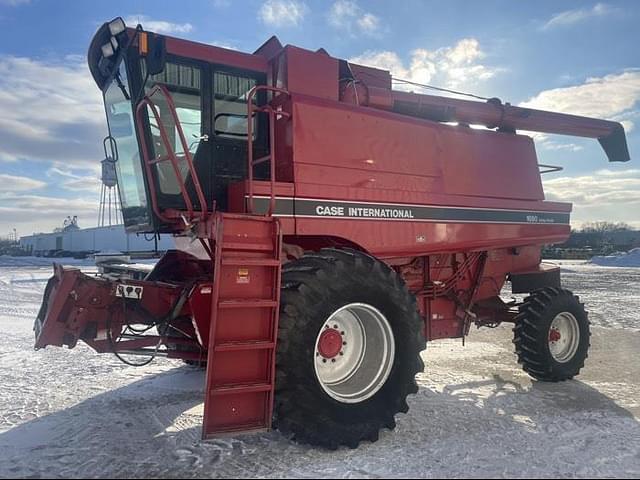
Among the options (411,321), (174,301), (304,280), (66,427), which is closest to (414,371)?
(411,321)

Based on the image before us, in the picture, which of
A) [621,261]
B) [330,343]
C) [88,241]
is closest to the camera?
[330,343]

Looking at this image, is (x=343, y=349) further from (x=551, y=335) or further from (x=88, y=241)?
(x=88, y=241)

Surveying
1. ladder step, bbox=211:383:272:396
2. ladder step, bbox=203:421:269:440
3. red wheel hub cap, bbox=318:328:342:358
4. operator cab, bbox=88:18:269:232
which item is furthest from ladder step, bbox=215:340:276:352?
operator cab, bbox=88:18:269:232

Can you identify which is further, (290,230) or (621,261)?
(621,261)

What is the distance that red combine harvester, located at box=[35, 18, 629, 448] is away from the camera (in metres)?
3.77

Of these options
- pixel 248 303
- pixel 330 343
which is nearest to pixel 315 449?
pixel 330 343

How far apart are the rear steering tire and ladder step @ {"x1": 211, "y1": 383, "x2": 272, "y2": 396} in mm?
3696

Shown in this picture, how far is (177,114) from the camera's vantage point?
4.56 m

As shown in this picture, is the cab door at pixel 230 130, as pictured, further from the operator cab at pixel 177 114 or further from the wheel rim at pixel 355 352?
the wheel rim at pixel 355 352

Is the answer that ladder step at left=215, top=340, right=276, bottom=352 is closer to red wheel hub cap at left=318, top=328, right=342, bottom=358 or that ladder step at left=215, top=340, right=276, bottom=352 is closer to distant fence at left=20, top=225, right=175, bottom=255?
red wheel hub cap at left=318, top=328, right=342, bottom=358

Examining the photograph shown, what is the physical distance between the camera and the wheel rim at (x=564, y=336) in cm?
640

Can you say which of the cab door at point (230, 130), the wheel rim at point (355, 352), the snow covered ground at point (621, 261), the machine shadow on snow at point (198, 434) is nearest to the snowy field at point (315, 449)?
the machine shadow on snow at point (198, 434)

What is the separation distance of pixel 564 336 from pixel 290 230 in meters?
4.15

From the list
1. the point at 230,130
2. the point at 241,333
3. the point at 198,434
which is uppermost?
the point at 230,130
